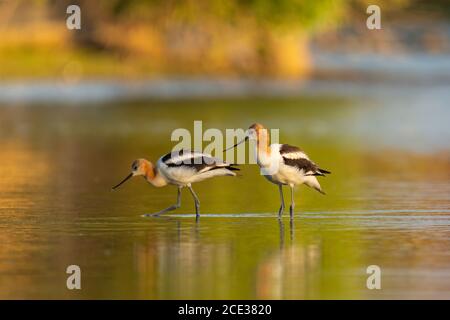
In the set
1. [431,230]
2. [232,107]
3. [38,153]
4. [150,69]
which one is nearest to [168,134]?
[38,153]

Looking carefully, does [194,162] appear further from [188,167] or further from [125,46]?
[125,46]

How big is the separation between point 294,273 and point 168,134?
17442 millimetres

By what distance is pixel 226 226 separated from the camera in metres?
15.2

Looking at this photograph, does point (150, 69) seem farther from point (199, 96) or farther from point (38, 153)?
point (38, 153)

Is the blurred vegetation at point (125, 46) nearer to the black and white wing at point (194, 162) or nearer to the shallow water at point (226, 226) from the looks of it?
the shallow water at point (226, 226)

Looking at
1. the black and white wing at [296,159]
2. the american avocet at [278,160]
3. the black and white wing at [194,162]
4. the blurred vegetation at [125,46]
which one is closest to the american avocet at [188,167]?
the black and white wing at [194,162]

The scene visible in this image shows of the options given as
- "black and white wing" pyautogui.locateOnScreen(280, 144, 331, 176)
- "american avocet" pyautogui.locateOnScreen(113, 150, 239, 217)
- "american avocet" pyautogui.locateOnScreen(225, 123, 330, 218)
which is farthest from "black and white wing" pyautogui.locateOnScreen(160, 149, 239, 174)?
"black and white wing" pyautogui.locateOnScreen(280, 144, 331, 176)

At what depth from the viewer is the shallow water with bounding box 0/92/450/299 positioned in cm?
1179

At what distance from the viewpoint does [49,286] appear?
38.3ft

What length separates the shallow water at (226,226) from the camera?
11.8m

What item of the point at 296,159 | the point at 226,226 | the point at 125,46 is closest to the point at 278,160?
the point at 296,159

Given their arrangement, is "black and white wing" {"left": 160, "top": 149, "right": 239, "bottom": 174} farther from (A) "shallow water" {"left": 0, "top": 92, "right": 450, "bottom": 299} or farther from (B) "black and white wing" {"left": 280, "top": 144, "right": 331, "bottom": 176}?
(B) "black and white wing" {"left": 280, "top": 144, "right": 331, "bottom": 176}

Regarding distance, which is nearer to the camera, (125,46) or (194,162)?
(194,162)
